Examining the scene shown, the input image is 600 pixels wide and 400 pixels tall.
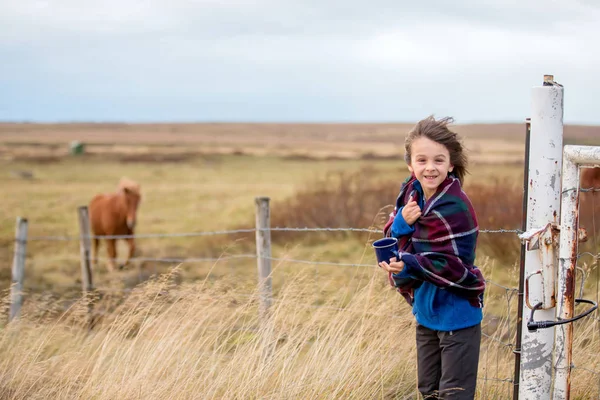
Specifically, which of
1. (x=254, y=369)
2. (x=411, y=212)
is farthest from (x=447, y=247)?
(x=254, y=369)

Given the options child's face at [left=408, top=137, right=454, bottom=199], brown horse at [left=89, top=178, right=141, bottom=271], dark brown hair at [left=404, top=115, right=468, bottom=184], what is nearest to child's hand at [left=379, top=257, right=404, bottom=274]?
child's face at [left=408, top=137, right=454, bottom=199]

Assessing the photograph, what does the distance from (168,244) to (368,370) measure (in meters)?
10.6

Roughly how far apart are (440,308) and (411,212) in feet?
1.27

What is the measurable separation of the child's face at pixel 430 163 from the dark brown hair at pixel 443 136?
2 centimetres

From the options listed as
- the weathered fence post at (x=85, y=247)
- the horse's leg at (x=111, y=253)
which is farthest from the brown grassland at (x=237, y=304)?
the weathered fence post at (x=85, y=247)

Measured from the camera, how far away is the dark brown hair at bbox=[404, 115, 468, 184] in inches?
95.0

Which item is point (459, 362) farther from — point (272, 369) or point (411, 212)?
point (272, 369)

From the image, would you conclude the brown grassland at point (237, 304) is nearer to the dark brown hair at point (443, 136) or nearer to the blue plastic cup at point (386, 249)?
the dark brown hair at point (443, 136)

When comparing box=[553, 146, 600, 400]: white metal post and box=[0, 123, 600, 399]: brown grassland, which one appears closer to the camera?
box=[553, 146, 600, 400]: white metal post

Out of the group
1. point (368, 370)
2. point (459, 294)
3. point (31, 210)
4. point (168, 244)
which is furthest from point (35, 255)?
point (459, 294)

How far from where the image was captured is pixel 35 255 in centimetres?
1130

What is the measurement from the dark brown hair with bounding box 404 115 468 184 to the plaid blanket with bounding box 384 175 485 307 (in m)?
0.11

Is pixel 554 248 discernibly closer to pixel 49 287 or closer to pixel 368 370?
pixel 368 370

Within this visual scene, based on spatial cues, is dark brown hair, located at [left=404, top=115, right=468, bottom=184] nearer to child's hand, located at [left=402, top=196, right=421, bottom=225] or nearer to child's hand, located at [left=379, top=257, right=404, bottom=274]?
child's hand, located at [left=402, top=196, right=421, bottom=225]
